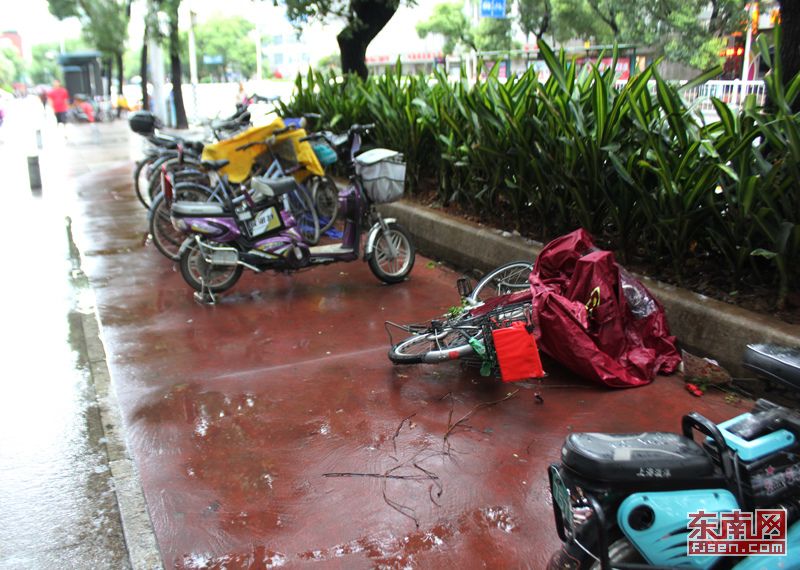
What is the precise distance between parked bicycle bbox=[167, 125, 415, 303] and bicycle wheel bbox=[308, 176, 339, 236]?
1614mm

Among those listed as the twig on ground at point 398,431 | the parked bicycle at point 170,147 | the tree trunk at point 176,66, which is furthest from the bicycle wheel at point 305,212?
the tree trunk at point 176,66

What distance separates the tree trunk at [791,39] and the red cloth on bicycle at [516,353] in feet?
8.82

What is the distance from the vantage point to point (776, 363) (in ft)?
7.52

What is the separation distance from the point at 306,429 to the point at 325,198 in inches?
197

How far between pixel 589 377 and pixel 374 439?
56.1 inches

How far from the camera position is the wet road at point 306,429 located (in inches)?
113

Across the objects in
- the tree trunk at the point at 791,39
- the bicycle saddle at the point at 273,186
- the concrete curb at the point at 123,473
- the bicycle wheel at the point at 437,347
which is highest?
the tree trunk at the point at 791,39

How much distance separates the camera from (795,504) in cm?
211

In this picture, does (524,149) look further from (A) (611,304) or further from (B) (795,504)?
(B) (795,504)

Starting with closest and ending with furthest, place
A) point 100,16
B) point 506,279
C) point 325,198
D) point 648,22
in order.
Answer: point 506,279 < point 325,198 < point 100,16 < point 648,22

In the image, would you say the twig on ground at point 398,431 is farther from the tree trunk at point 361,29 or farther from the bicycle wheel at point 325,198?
the tree trunk at point 361,29

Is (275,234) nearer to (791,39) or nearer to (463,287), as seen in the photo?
(463,287)

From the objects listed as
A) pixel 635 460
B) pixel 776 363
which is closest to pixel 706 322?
pixel 776 363

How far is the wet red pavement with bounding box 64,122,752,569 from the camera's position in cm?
285
